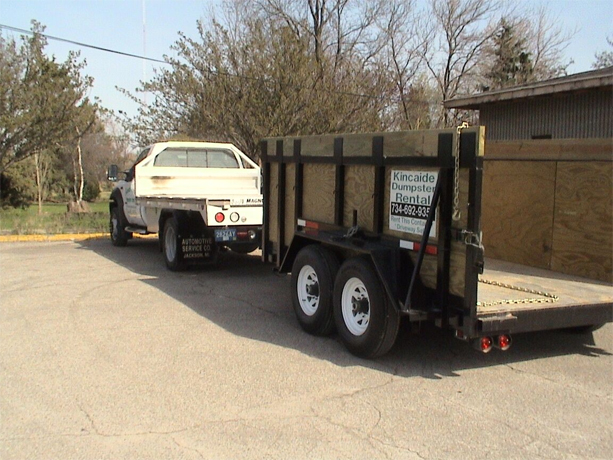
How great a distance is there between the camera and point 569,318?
5.36m

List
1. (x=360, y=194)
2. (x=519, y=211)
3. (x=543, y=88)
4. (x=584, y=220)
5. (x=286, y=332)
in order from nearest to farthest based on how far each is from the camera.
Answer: (x=360, y=194) → (x=584, y=220) → (x=286, y=332) → (x=519, y=211) → (x=543, y=88)

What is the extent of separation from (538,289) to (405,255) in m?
1.40

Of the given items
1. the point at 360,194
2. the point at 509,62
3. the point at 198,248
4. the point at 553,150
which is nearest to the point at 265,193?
the point at 360,194

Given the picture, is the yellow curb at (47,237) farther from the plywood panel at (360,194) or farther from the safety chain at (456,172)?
the safety chain at (456,172)

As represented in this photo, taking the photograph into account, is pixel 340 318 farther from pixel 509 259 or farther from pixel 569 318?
pixel 509 259

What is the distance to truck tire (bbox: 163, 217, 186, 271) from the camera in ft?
32.9

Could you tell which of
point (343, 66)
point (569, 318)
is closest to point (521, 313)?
point (569, 318)

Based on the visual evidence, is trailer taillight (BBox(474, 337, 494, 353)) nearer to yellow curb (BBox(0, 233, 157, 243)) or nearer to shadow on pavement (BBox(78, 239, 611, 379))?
shadow on pavement (BBox(78, 239, 611, 379))

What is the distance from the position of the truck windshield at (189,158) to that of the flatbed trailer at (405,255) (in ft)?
18.3

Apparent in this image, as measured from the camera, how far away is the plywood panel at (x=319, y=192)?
6.70 metres

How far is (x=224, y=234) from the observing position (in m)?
9.48

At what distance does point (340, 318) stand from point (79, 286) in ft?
15.8

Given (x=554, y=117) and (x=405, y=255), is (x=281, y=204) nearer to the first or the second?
(x=405, y=255)

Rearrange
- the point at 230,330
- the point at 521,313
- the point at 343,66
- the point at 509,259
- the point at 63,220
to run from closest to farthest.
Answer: the point at 521,313
the point at 230,330
the point at 509,259
the point at 63,220
the point at 343,66
